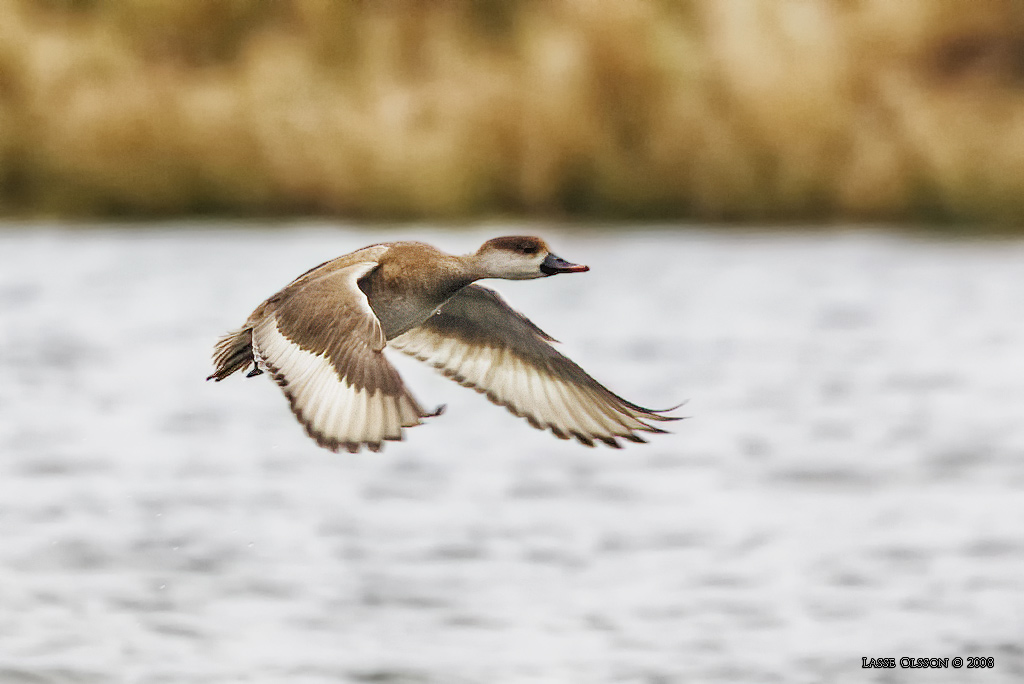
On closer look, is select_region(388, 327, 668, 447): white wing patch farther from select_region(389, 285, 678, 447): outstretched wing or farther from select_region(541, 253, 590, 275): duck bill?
select_region(541, 253, 590, 275): duck bill

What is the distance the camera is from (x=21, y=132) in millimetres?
18297

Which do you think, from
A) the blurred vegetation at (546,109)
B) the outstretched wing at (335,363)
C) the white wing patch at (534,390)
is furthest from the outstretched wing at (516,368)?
the blurred vegetation at (546,109)

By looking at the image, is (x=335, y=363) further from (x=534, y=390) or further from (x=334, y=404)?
(x=534, y=390)

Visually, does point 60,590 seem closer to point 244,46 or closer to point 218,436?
point 218,436

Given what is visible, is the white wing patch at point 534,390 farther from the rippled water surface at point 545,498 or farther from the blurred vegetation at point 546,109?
the blurred vegetation at point 546,109

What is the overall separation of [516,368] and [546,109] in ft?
37.4

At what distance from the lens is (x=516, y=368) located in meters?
7.10

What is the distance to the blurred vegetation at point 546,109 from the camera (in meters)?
18.2

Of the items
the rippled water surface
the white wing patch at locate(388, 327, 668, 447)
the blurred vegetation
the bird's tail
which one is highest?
the blurred vegetation

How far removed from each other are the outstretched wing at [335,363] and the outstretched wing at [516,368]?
862 mm

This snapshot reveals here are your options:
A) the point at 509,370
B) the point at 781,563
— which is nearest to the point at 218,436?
the point at 781,563

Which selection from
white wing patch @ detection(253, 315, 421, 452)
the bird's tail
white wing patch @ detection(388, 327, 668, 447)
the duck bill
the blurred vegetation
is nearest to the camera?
white wing patch @ detection(253, 315, 421, 452)

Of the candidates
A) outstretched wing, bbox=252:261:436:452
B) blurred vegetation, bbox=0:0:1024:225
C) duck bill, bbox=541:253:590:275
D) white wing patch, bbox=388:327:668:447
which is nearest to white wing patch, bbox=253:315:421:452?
outstretched wing, bbox=252:261:436:452

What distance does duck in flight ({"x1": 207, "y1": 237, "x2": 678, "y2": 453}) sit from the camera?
5.67 metres
